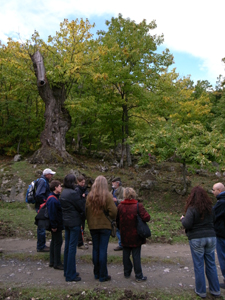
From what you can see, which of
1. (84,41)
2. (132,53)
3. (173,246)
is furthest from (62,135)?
(173,246)

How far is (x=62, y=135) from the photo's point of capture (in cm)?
1505

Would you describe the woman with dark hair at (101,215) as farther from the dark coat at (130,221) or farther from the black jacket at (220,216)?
the black jacket at (220,216)

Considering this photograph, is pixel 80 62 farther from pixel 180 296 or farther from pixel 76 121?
pixel 180 296

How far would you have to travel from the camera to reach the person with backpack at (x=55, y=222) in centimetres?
487

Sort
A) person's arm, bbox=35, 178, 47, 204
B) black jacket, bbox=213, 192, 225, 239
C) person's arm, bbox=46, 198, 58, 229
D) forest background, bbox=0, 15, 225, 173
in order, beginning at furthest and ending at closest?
1. forest background, bbox=0, 15, 225, 173
2. person's arm, bbox=35, 178, 47, 204
3. person's arm, bbox=46, 198, 58, 229
4. black jacket, bbox=213, 192, 225, 239

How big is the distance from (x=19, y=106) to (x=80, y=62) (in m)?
6.82

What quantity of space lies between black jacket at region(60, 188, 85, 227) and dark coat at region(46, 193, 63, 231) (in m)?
0.36

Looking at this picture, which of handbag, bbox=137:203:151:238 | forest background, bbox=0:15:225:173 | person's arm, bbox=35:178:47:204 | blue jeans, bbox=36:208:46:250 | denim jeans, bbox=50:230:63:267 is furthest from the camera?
forest background, bbox=0:15:225:173

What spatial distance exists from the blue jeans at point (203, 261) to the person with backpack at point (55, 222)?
2550 millimetres

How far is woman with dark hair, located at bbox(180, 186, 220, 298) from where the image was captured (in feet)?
13.2

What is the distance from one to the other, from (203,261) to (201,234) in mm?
497

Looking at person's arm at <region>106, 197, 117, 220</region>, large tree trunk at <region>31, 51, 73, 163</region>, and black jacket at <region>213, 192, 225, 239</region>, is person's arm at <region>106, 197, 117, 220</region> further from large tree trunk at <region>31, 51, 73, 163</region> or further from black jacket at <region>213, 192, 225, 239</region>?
large tree trunk at <region>31, 51, 73, 163</region>

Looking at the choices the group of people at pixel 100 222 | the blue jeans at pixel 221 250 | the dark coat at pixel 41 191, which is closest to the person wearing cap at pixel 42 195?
the dark coat at pixel 41 191

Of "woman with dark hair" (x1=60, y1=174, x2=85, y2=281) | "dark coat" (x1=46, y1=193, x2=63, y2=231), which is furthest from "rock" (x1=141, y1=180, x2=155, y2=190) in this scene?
"woman with dark hair" (x1=60, y1=174, x2=85, y2=281)
